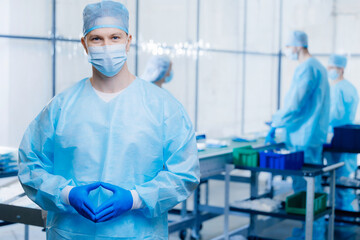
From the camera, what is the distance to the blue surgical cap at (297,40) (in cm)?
468

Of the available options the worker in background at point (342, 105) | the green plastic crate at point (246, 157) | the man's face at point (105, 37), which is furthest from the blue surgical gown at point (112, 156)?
the worker in background at point (342, 105)

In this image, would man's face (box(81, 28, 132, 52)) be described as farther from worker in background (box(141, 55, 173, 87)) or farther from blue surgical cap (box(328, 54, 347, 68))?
blue surgical cap (box(328, 54, 347, 68))

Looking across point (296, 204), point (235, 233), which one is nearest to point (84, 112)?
A: point (296, 204)

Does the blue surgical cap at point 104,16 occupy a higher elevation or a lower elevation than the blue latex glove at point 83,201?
higher

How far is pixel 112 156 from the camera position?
1788 millimetres

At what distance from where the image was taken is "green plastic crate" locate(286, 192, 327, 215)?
3.68 metres

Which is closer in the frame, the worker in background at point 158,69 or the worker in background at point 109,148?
the worker in background at point 109,148

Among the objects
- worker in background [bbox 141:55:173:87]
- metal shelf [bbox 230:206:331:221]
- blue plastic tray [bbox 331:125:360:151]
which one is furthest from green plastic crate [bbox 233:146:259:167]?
blue plastic tray [bbox 331:125:360:151]

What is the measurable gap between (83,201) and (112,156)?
20 centimetres

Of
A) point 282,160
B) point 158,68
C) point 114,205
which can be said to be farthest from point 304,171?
point 114,205

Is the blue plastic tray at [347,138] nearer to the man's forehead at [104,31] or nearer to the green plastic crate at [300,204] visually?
the green plastic crate at [300,204]

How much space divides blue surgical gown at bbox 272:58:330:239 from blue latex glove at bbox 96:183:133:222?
121 inches

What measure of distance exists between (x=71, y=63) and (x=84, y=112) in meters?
3.19

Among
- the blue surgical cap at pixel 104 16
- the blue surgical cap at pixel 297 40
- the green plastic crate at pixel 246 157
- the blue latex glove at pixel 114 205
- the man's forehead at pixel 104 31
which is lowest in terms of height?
the green plastic crate at pixel 246 157
